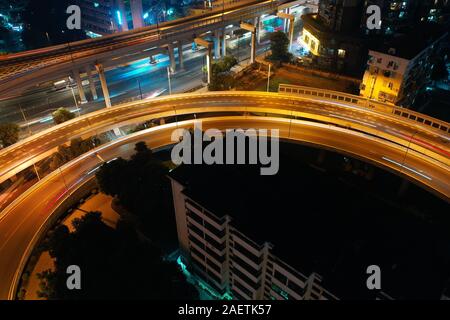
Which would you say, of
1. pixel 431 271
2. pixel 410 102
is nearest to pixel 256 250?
pixel 431 271

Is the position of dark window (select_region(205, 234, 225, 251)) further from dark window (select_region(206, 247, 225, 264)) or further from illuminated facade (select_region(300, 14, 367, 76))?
illuminated facade (select_region(300, 14, 367, 76))

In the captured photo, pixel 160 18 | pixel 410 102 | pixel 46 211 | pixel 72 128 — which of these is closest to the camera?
pixel 46 211

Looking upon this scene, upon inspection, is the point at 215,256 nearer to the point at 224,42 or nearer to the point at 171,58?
the point at 171,58

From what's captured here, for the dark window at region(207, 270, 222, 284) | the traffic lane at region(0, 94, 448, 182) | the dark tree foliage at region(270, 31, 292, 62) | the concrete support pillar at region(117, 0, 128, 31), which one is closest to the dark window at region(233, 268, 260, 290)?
the dark window at region(207, 270, 222, 284)

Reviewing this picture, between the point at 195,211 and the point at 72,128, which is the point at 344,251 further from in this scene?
the point at 72,128

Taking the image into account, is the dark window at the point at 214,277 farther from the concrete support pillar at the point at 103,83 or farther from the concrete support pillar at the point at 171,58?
the concrete support pillar at the point at 171,58
